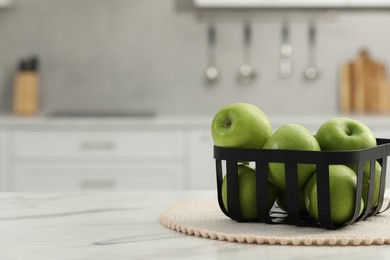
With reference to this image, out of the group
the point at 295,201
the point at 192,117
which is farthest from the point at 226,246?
the point at 192,117

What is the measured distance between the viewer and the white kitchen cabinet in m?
3.59

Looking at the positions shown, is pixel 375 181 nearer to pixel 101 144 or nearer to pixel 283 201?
pixel 283 201

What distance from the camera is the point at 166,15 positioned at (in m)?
4.13

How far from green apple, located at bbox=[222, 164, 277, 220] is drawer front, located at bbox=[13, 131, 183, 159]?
93.4 inches

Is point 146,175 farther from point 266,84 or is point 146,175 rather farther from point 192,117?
point 266,84

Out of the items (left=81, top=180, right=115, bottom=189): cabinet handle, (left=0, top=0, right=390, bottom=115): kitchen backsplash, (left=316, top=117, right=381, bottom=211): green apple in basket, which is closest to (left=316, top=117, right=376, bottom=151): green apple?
(left=316, top=117, right=381, bottom=211): green apple in basket

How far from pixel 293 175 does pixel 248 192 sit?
0.28 ft

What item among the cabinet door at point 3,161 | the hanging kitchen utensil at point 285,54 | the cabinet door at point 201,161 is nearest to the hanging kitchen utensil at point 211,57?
the hanging kitchen utensil at point 285,54

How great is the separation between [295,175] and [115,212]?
0.39m

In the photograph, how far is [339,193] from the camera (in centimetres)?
114

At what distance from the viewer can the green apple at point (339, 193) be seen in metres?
1.14

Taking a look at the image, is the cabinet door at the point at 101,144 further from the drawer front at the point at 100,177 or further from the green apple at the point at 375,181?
the green apple at the point at 375,181

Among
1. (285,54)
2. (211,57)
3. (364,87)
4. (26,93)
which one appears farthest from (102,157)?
(364,87)

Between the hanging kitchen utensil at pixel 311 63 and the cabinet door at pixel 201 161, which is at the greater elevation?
the hanging kitchen utensil at pixel 311 63
